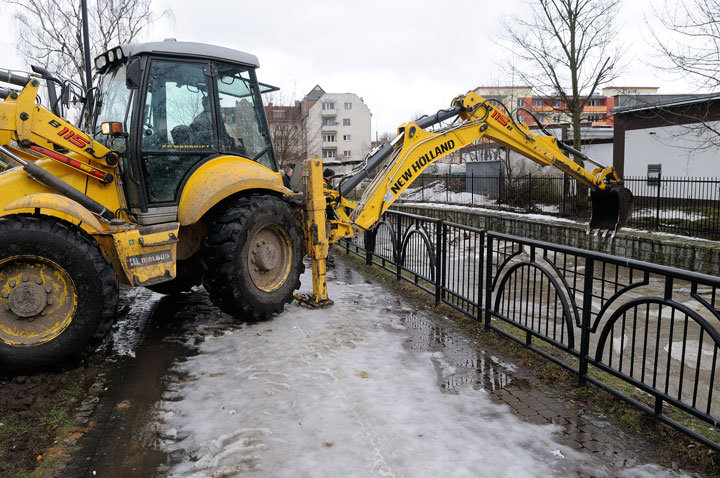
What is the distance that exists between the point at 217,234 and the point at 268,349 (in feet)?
4.73

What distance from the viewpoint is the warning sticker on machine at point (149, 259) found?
5309 mm

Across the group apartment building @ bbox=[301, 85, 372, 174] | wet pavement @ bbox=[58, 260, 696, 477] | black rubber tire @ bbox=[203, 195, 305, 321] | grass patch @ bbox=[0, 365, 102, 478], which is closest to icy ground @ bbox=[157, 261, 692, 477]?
wet pavement @ bbox=[58, 260, 696, 477]

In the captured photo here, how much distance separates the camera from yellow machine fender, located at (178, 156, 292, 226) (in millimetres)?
5773

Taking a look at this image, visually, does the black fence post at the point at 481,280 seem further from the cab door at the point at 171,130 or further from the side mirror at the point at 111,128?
the side mirror at the point at 111,128

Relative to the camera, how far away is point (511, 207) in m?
22.4

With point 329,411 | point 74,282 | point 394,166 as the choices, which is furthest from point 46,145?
point 394,166

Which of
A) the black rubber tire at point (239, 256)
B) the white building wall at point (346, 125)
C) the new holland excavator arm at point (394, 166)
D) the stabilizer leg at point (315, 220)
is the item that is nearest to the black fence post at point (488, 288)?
the new holland excavator arm at point (394, 166)

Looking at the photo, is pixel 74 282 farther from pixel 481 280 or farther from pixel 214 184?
pixel 481 280

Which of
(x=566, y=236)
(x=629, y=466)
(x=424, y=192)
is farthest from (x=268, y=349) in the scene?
(x=424, y=192)

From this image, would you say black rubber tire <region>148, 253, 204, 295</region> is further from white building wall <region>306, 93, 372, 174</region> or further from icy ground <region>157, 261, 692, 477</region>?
white building wall <region>306, 93, 372, 174</region>

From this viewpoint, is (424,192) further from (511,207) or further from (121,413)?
(121,413)

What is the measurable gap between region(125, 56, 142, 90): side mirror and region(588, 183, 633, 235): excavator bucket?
7.48 meters

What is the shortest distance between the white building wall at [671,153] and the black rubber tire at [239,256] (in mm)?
17484

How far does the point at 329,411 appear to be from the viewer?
4.14 metres
